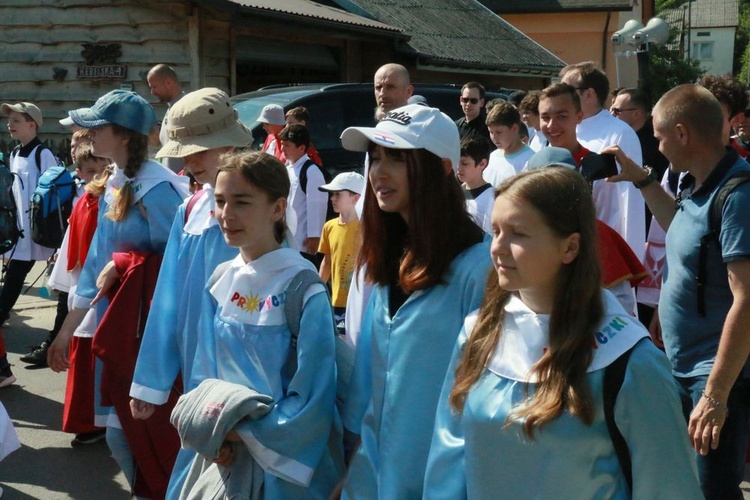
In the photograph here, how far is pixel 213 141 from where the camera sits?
405cm

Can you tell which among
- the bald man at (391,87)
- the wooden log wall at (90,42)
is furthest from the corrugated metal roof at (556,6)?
the bald man at (391,87)

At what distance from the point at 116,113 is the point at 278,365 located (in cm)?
191

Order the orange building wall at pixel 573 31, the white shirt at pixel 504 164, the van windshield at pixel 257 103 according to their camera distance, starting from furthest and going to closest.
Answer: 1. the orange building wall at pixel 573 31
2. the van windshield at pixel 257 103
3. the white shirt at pixel 504 164

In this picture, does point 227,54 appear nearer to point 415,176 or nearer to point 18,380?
point 18,380

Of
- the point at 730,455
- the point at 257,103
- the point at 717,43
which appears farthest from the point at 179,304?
the point at 717,43

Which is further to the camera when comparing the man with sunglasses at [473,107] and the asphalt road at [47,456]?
the man with sunglasses at [473,107]

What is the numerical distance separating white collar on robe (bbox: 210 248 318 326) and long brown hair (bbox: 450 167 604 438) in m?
0.98

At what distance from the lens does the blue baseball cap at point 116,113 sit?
→ 4.57 metres

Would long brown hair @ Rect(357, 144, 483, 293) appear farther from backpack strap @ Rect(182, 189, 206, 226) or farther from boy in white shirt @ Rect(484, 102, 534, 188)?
boy in white shirt @ Rect(484, 102, 534, 188)

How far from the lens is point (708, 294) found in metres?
3.54

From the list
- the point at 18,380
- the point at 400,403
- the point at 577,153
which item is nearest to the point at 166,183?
the point at 577,153

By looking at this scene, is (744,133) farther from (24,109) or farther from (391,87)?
(24,109)

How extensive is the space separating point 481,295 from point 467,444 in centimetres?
48

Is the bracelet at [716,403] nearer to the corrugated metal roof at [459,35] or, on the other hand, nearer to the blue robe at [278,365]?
the blue robe at [278,365]
